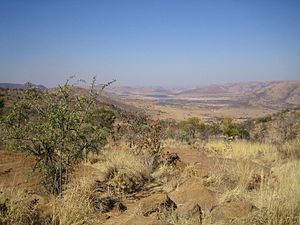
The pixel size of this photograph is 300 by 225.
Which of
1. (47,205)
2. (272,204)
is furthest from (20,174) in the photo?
(272,204)

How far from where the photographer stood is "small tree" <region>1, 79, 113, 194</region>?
20.7 feet

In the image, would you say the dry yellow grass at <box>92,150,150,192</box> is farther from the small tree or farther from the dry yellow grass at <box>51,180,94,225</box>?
the dry yellow grass at <box>51,180,94,225</box>

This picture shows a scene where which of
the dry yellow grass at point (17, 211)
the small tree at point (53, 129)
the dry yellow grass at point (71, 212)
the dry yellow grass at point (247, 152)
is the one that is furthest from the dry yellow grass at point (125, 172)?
the dry yellow grass at point (247, 152)

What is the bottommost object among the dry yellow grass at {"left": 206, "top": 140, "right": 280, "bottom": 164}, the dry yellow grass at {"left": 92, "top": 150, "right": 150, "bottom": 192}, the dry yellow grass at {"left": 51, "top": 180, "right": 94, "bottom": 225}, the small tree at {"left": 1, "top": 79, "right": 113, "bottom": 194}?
the dry yellow grass at {"left": 206, "top": 140, "right": 280, "bottom": 164}

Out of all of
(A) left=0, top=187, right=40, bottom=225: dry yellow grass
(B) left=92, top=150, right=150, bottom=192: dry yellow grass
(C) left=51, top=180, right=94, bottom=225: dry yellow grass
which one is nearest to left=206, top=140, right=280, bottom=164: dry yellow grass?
(B) left=92, top=150, right=150, bottom=192: dry yellow grass

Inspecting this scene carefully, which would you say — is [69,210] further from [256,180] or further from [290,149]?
[290,149]

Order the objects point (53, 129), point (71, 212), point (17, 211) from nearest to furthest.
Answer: point (17, 211) → point (71, 212) → point (53, 129)

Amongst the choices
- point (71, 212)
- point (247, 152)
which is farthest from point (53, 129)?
point (247, 152)

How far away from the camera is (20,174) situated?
267 inches

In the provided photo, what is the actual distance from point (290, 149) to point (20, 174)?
380 inches

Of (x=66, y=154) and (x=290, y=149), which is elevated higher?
(x=66, y=154)

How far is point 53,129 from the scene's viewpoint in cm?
624

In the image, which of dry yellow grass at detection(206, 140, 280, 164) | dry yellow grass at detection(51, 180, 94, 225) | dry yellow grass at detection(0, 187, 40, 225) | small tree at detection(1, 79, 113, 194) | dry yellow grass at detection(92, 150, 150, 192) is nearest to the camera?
dry yellow grass at detection(0, 187, 40, 225)

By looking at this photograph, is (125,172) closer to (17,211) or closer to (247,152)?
(17,211)
